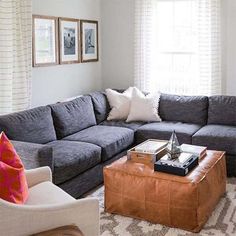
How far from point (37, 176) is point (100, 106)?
2208mm

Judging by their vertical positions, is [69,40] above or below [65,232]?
above

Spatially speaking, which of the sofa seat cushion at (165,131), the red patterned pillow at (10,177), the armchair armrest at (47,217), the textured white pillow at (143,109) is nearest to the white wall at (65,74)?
the textured white pillow at (143,109)

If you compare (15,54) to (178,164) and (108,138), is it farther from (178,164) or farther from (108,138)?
(178,164)

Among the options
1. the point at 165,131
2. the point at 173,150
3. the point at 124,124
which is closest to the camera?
the point at 173,150

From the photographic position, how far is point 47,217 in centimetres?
213

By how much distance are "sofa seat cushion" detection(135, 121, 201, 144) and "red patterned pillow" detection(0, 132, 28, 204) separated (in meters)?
2.28

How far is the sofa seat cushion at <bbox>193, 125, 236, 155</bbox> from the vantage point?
13.4 feet

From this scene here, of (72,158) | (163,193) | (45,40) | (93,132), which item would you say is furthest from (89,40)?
(163,193)

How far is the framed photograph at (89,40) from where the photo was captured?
17.4ft

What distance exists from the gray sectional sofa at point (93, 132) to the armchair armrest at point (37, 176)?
0.92 ft

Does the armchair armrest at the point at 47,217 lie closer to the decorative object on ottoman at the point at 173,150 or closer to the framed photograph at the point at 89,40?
the decorative object on ottoman at the point at 173,150

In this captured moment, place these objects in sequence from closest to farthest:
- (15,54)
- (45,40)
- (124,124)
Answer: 1. (15,54)
2. (45,40)
3. (124,124)

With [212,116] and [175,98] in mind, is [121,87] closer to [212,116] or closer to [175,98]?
[175,98]

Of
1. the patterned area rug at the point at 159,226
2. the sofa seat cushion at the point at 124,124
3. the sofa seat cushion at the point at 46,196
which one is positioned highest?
the sofa seat cushion at the point at 124,124
